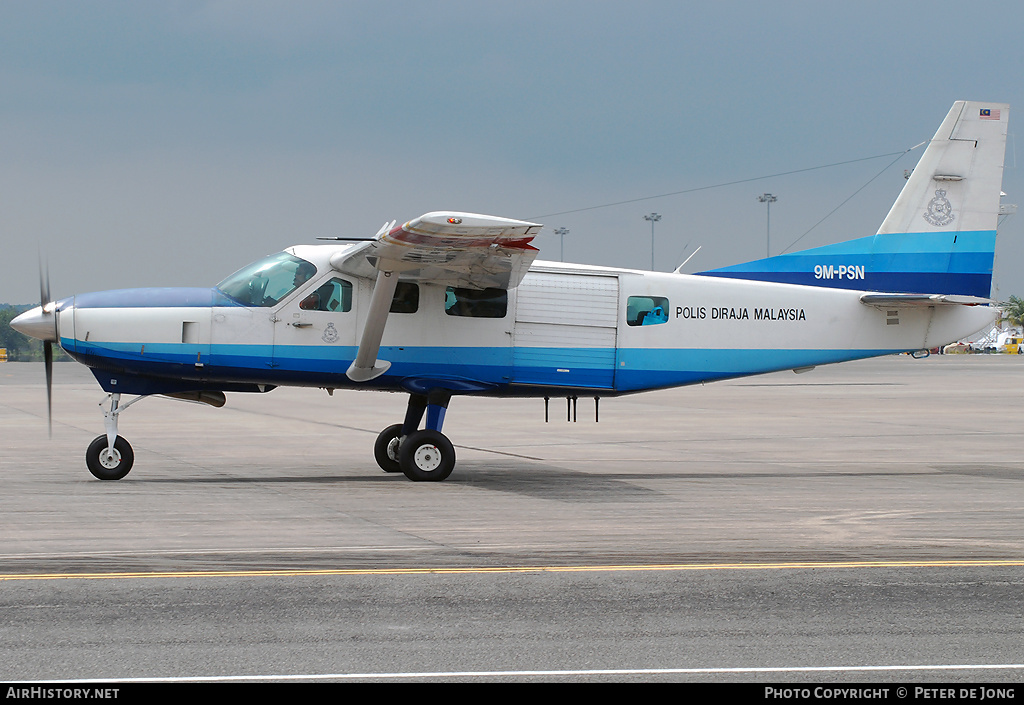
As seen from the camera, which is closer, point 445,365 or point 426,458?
point 426,458

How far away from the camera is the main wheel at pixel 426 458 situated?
530 inches

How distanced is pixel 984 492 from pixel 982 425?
11.8 metres

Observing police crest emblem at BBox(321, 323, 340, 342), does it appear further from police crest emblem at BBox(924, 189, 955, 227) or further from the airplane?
police crest emblem at BBox(924, 189, 955, 227)

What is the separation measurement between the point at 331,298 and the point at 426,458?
2.40 meters

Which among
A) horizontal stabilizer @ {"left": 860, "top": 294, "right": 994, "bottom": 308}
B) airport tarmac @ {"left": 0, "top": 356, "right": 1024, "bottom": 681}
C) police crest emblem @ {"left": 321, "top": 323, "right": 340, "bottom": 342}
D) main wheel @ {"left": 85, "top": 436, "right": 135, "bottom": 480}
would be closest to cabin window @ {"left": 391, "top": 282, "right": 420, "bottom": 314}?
police crest emblem @ {"left": 321, "top": 323, "right": 340, "bottom": 342}

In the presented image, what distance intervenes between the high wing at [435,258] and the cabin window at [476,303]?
105 mm

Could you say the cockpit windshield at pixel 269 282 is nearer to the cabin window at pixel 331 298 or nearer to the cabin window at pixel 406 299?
the cabin window at pixel 331 298

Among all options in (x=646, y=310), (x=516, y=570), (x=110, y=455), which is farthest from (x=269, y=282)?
(x=516, y=570)

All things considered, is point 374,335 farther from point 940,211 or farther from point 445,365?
point 940,211

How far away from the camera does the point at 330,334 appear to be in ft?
44.8

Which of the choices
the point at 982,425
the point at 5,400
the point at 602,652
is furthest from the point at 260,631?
the point at 5,400

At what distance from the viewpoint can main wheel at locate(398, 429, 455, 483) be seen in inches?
530

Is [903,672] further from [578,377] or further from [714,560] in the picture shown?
[578,377]

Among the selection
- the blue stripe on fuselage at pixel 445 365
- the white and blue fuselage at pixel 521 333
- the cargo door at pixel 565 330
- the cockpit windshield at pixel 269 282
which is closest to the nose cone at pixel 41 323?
the white and blue fuselage at pixel 521 333
